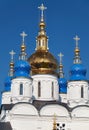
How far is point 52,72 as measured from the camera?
38250 mm

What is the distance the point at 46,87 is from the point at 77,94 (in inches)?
93.2

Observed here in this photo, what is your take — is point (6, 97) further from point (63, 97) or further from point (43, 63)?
point (43, 63)

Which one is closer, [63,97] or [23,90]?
[23,90]

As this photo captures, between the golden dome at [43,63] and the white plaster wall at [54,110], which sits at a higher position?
the golden dome at [43,63]

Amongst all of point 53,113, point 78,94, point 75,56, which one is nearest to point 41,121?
point 53,113

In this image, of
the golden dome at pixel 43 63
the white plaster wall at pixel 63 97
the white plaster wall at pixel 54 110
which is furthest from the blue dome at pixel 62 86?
the white plaster wall at pixel 54 110

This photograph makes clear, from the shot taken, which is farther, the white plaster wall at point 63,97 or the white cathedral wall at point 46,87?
the white plaster wall at point 63,97

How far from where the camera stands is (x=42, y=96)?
37531 millimetres

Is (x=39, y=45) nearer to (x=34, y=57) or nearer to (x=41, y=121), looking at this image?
(x=34, y=57)

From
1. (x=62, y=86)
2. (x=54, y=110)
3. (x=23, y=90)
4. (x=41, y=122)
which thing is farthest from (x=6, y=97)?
(x=41, y=122)

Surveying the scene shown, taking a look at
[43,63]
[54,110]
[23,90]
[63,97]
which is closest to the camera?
[54,110]

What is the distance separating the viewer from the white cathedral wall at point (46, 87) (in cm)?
3756

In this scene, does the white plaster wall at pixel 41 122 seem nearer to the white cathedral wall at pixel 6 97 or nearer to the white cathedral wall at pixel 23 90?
the white cathedral wall at pixel 23 90

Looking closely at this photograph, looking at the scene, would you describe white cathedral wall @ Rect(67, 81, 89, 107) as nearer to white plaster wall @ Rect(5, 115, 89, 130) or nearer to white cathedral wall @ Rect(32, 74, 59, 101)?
white cathedral wall @ Rect(32, 74, 59, 101)
